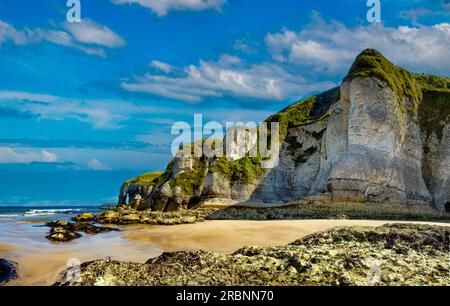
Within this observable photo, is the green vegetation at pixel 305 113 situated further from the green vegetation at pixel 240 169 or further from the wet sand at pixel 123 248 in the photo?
the wet sand at pixel 123 248

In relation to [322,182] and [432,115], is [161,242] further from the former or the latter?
[432,115]

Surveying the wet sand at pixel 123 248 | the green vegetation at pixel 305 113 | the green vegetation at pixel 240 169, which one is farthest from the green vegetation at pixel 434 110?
the wet sand at pixel 123 248

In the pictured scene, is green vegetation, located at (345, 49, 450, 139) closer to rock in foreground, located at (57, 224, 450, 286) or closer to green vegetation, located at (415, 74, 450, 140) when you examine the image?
green vegetation, located at (415, 74, 450, 140)

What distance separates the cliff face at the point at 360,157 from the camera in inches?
1437

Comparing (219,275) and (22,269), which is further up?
(219,275)

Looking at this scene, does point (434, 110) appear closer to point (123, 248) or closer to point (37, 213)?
point (123, 248)

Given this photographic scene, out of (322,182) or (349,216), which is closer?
(349,216)

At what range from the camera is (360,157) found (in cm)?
3647

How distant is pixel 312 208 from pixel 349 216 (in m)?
4.93

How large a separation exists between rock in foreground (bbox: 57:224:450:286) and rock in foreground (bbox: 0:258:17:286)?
272 cm

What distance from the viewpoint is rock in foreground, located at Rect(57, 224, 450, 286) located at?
7.16 metres

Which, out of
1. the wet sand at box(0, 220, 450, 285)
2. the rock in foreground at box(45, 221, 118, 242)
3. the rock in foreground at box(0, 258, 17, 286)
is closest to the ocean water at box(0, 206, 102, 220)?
the rock in foreground at box(45, 221, 118, 242)
